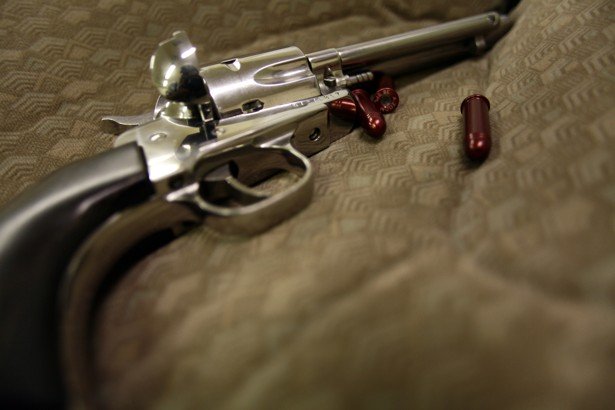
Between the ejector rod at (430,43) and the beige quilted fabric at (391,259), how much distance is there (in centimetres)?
13

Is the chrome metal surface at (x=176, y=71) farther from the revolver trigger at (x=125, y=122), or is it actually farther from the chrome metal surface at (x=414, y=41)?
the chrome metal surface at (x=414, y=41)

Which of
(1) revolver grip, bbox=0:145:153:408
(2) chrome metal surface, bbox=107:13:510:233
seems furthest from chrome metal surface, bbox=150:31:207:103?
(1) revolver grip, bbox=0:145:153:408

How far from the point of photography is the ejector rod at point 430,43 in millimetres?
919

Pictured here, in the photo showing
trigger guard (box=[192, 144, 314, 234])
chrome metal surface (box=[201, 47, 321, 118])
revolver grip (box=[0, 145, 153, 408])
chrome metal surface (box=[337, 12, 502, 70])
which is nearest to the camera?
revolver grip (box=[0, 145, 153, 408])

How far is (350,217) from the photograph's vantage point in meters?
0.69

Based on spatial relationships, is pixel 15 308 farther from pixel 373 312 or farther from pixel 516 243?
pixel 516 243

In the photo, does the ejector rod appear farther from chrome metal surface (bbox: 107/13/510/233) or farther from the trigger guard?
the trigger guard

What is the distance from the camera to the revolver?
0.51 m

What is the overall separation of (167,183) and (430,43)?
66cm

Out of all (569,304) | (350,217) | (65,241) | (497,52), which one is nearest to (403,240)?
(350,217)

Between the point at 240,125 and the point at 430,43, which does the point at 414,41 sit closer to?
the point at 430,43

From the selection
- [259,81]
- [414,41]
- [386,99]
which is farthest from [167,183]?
[414,41]

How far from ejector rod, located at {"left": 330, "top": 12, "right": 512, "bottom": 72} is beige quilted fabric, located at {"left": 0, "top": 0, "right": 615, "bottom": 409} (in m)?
0.13

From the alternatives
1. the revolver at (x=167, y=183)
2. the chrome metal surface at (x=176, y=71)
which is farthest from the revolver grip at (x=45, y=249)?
the chrome metal surface at (x=176, y=71)
